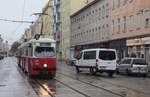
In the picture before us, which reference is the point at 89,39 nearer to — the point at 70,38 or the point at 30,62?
the point at 70,38

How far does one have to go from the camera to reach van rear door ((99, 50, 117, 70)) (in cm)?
3303

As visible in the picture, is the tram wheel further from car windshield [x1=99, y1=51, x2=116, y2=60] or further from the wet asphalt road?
the wet asphalt road

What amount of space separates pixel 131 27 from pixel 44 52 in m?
23.0

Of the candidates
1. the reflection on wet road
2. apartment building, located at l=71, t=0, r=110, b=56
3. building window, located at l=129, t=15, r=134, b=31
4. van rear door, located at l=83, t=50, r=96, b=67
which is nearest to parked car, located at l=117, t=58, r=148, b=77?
van rear door, located at l=83, t=50, r=96, b=67

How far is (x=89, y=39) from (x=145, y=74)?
119 feet

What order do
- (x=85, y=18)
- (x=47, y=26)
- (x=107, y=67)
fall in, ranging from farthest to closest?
(x=47, y=26)
(x=85, y=18)
(x=107, y=67)

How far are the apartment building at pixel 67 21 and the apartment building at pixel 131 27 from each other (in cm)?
3617

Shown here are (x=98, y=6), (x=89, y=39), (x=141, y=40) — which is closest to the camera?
(x=141, y=40)

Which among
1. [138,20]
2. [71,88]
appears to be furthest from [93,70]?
[138,20]

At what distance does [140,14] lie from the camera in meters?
46.6

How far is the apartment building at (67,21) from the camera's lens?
97125mm

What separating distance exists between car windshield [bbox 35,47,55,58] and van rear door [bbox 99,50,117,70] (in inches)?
242

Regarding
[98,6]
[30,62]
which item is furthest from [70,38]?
[30,62]

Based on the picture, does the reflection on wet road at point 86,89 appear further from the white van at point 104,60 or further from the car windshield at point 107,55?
the car windshield at point 107,55
